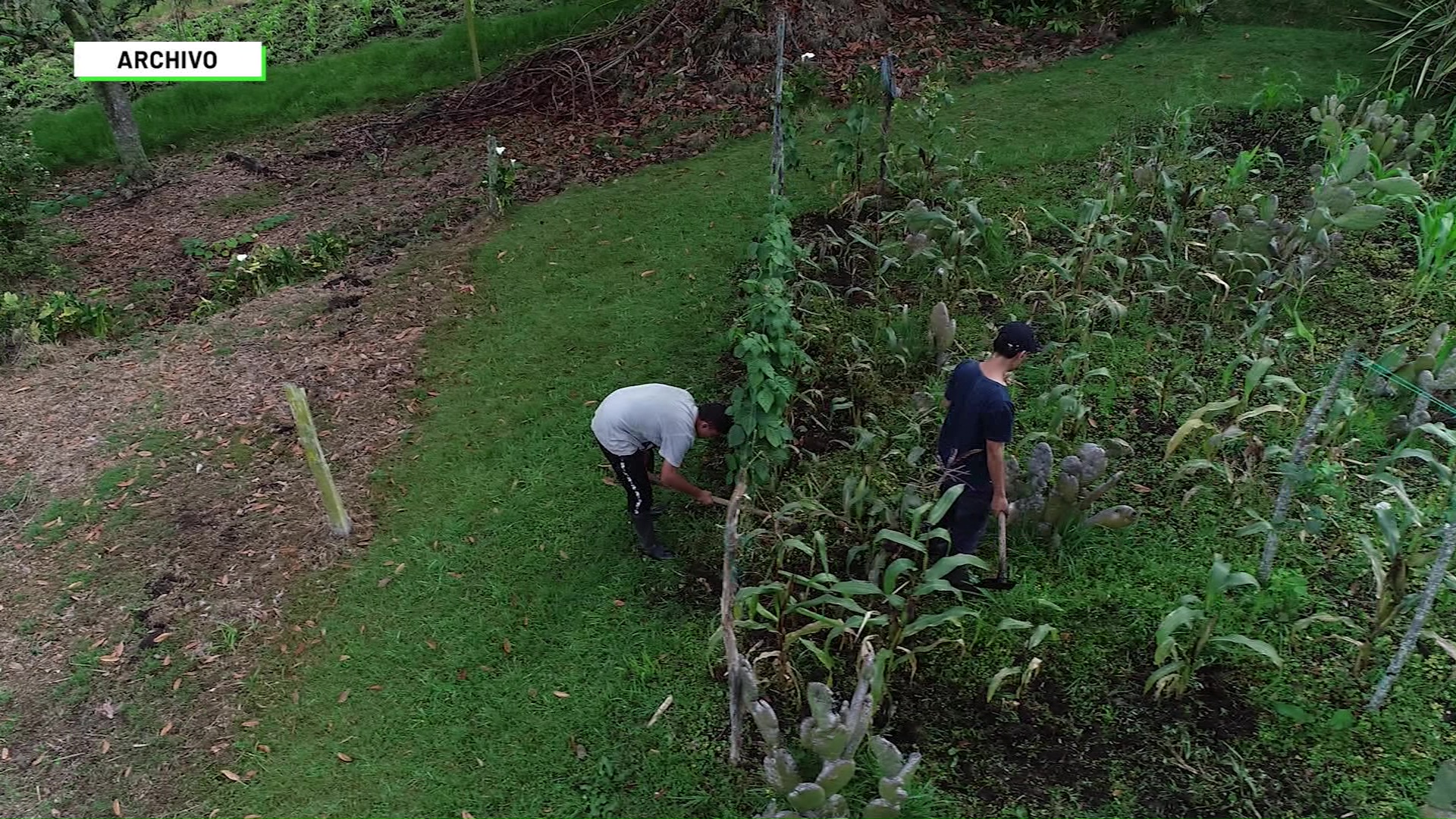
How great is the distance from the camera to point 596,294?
583 cm

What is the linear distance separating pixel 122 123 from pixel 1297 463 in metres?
9.76

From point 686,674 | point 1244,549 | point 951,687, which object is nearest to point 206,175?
point 686,674

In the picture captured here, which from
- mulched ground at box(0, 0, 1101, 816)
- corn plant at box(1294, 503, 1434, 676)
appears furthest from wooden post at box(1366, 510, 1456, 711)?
mulched ground at box(0, 0, 1101, 816)

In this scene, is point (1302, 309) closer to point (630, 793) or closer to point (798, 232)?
point (798, 232)

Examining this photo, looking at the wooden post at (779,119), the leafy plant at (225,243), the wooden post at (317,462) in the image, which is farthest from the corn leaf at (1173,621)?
the leafy plant at (225,243)

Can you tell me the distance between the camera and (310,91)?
9672 mm

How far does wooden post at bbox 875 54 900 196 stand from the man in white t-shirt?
126 inches

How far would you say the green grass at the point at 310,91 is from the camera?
29.2 ft

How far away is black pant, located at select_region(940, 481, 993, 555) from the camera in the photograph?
3289 mm

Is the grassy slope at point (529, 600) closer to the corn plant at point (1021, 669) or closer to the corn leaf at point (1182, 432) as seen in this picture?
the corn plant at point (1021, 669)

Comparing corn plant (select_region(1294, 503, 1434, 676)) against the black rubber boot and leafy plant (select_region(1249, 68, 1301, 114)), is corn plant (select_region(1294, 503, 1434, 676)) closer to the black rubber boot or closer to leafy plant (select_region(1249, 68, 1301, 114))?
the black rubber boot

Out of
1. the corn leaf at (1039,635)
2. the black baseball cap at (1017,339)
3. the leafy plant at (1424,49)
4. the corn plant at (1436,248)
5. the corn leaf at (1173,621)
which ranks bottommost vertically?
the corn leaf at (1039,635)

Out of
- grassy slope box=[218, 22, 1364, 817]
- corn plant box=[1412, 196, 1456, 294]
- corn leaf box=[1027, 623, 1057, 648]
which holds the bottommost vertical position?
grassy slope box=[218, 22, 1364, 817]

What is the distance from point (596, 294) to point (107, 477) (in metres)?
3.03
